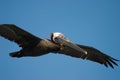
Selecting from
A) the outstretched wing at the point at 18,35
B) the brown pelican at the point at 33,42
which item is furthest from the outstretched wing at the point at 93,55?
the outstretched wing at the point at 18,35

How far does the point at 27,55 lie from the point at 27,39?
0.83 metres

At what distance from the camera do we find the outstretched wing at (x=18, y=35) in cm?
2416

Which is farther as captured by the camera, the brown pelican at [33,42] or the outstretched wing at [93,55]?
the outstretched wing at [93,55]

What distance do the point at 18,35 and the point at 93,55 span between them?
5.72 meters

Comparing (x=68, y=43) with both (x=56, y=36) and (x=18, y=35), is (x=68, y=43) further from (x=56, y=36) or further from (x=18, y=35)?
(x=18, y=35)

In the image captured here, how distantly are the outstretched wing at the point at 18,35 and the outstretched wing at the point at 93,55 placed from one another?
3138mm

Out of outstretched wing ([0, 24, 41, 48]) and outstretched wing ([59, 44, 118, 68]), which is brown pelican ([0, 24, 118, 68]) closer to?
outstretched wing ([0, 24, 41, 48])

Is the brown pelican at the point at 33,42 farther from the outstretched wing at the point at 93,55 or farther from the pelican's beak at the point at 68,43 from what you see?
the outstretched wing at the point at 93,55

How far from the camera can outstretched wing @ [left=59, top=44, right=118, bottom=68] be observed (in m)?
27.9

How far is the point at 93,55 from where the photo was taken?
2859 centimetres

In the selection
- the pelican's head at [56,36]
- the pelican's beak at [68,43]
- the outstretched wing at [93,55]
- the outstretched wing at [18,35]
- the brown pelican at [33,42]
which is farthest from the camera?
the outstretched wing at [93,55]

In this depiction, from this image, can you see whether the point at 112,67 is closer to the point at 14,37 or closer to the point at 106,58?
the point at 106,58

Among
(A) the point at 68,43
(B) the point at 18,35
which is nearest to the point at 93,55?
(A) the point at 68,43

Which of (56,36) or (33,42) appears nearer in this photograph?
(33,42)
